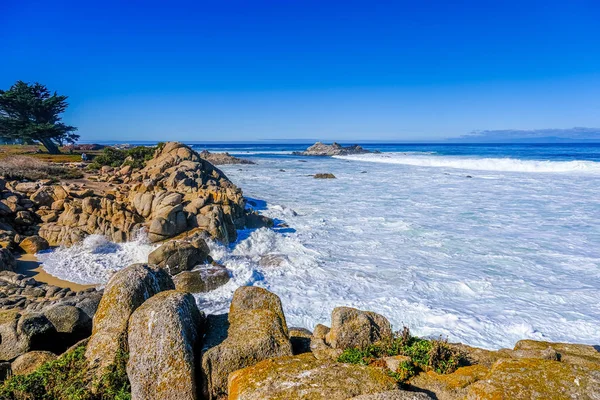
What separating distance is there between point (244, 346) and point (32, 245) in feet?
46.2

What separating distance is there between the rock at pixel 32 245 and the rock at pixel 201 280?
7.05 metres

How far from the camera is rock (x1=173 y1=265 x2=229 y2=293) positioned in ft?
37.6

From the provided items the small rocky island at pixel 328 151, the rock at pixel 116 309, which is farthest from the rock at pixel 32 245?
the small rocky island at pixel 328 151

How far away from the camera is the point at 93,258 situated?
14000mm

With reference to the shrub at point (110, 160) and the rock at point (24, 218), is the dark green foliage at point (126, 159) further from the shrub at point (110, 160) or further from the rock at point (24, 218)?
the rock at point (24, 218)

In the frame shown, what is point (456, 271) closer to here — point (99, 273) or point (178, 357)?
point (178, 357)

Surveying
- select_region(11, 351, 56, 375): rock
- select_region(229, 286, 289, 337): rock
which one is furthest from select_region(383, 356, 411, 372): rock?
select_region(11, 351, 56, 375): rock

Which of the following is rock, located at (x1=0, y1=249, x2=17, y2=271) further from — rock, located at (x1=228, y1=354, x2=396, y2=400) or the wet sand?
rock, located at (x1=228, y1=354, x2=396, y2=400)

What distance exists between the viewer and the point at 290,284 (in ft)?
40.0

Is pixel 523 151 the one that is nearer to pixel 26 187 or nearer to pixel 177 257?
pixel 177 257

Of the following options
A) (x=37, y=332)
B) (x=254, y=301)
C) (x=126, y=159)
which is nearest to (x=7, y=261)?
(x=37, y=332)

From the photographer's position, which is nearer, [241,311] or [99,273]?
[241,311]

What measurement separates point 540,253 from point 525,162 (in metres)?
51.1

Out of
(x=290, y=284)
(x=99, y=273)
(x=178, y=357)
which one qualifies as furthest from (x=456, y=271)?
(x=99, y=273)
